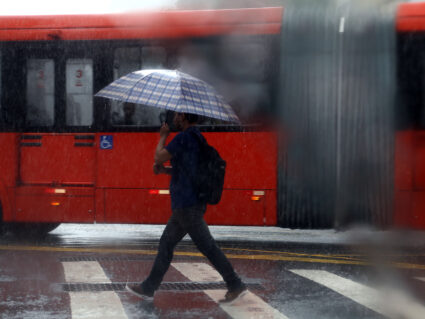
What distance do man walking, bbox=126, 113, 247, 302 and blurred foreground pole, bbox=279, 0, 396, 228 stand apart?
4.39 m

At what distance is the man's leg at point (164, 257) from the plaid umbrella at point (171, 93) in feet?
3.55

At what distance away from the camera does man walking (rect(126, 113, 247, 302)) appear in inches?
281

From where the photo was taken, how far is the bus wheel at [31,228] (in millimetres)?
13125

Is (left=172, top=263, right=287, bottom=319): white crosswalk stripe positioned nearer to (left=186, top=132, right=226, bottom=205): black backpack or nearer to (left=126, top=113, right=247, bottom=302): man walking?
(left=126, top=113, right=247, bottom=302): man walking

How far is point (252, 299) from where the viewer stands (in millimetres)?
7469

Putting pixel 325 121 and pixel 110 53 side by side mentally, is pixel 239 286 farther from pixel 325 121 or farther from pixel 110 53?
pixel 110 53

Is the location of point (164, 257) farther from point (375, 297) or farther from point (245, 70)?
point (245, 70)

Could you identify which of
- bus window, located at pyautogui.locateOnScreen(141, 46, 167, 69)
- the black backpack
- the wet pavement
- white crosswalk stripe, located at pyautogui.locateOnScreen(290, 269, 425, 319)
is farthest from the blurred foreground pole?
the black backpack

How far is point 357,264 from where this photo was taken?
389 inches

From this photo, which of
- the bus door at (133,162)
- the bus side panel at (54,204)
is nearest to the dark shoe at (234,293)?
the bus door at (133,162)

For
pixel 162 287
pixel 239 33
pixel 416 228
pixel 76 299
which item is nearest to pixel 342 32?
pixel 239 33

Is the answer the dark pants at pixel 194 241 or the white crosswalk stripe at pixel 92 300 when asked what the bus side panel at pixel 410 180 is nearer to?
the white crosswalk stripe at pixel 92 300

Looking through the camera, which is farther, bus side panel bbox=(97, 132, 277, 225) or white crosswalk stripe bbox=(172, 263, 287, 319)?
bus side panel bbox=(97, 132, 277, 225)

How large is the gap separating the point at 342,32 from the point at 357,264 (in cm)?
355
